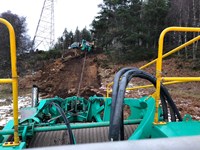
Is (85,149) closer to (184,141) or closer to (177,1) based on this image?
(184,141)

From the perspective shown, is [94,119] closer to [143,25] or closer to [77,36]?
[143,25]

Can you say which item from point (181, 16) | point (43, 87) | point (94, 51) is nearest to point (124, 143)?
point (43, 87)

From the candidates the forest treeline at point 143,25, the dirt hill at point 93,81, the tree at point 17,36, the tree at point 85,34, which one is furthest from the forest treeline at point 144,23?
the tree at point 85,34

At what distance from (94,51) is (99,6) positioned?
6843mm

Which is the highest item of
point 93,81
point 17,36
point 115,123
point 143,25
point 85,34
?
point 85,34

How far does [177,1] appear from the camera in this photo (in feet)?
83.4

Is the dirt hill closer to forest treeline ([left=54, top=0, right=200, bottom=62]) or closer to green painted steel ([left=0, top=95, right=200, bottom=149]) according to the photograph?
forest treeline ([left=54, top=0, right=200, bottom=62])

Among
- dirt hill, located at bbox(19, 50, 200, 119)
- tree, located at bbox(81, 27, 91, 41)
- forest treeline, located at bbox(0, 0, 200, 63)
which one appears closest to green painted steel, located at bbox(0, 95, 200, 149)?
dirt hill, located at bbox(19, 50, 200, 119)

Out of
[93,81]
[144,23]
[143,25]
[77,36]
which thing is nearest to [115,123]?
[93,81]

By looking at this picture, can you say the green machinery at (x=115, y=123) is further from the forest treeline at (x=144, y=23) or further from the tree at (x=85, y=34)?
the tree at (x=85, y=34)

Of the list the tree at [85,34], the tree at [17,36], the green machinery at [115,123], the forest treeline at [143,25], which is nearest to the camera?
the green machinery at [115,123]

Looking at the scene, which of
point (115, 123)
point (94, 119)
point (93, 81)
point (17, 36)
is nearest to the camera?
point (115, 123)

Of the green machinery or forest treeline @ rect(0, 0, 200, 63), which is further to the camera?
forest treeline @ rect(0, 0, 200, 63)

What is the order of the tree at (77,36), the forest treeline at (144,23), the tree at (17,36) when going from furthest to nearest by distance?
the tree at (77,36) → the forest treeline at (144,23) → the tree at (17,36)
